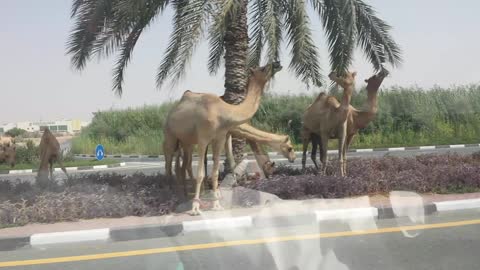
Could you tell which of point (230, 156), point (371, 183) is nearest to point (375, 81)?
point (371, 183)

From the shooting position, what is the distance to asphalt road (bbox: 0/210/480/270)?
282cm

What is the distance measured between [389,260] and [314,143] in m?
7.77

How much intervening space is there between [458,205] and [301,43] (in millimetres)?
3587

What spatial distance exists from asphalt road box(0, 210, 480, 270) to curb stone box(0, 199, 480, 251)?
0.05 meters

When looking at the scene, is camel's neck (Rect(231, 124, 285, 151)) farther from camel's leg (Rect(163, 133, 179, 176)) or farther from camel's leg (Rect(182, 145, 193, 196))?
camel's leg (Rect(163, 133, 179, 176))

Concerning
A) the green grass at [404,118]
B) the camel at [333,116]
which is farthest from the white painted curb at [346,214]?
the green grass at [404,118]

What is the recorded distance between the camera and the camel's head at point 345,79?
9531 millimetres

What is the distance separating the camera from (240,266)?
10.8 ft

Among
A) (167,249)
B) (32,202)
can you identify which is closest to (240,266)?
(167,249)

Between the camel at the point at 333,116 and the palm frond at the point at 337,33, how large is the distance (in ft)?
1.54

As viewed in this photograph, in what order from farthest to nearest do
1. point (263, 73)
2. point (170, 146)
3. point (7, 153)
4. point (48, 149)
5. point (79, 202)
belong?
1. point (7, 153)
2. point (48, 149)
3. point (170, 146)
4. point (263, 73)
5. point (79, 202)

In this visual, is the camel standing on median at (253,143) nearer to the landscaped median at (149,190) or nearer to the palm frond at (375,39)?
the landscaped median at (149,190)

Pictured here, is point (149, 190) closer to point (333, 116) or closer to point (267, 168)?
point (267, 168)

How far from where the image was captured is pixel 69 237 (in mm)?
6504
